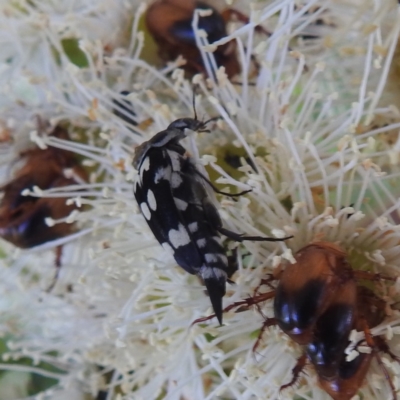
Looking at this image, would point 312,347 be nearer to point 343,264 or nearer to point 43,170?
point 343,264

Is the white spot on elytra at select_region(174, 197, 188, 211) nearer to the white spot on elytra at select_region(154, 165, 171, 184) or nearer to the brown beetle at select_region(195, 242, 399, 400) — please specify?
the white spot on elytra at select_region(154, 165, 171, 184)

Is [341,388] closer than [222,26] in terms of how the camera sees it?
Yes

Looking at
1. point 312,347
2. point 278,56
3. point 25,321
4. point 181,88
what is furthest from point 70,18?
point 312,347

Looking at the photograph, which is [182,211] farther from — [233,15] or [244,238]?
[233,15]

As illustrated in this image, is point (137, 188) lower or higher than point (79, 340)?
higher

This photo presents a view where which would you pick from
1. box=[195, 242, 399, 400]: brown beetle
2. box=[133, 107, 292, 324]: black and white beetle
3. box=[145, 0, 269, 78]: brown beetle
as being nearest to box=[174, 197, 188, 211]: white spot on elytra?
box=[133, 107, 292, 324]: black and white beetle

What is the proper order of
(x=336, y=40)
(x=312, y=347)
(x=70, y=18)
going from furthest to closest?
(x=70, y=18)
(x=336, y=40)
(x=312, y=347)
